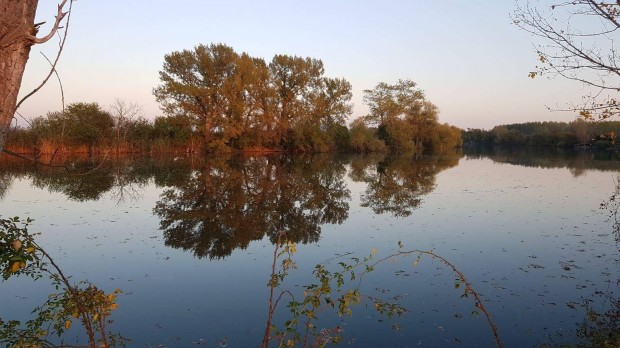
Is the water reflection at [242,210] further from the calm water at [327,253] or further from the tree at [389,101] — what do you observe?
the tree at [389,101]

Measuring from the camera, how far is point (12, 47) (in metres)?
1.91

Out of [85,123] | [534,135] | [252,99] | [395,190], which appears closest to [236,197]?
[395,190]

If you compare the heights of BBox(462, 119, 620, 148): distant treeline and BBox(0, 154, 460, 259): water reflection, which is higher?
BBox(462, 119, 620, 148): distant treeline

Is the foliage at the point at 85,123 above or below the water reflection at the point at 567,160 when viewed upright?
above

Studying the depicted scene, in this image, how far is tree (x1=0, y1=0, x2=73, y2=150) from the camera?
1873 millimetres

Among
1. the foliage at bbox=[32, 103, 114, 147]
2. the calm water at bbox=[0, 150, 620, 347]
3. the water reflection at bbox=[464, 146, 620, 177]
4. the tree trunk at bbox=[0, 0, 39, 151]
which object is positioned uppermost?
the foliage at bbox=[32, 103, 114, 147]

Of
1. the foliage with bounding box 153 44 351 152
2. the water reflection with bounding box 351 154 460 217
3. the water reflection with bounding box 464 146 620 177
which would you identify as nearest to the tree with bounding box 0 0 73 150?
the water reflection with bounding box 351 154 460 217

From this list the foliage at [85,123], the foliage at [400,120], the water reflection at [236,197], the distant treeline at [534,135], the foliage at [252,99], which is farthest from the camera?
the distant treeline at [534,135]

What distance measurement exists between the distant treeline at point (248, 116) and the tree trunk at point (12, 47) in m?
29.9

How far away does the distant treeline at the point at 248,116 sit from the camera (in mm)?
34875

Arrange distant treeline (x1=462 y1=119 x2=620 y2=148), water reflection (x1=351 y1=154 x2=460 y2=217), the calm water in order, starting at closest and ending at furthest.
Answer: the calm water < water reflection (x1=351 y1=154 x2=460 y2=217) < distant treeline (x1=462 y1=119 x2=620 y2=148)

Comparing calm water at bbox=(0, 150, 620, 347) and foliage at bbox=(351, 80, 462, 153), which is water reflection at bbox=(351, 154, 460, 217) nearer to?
calm water at bbox=(0, 150, 620, 347)

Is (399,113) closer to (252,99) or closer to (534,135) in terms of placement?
(252,99)

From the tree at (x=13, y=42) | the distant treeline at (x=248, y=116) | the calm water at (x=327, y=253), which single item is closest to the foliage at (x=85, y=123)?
the distant treeline at (x=248, y=116)
